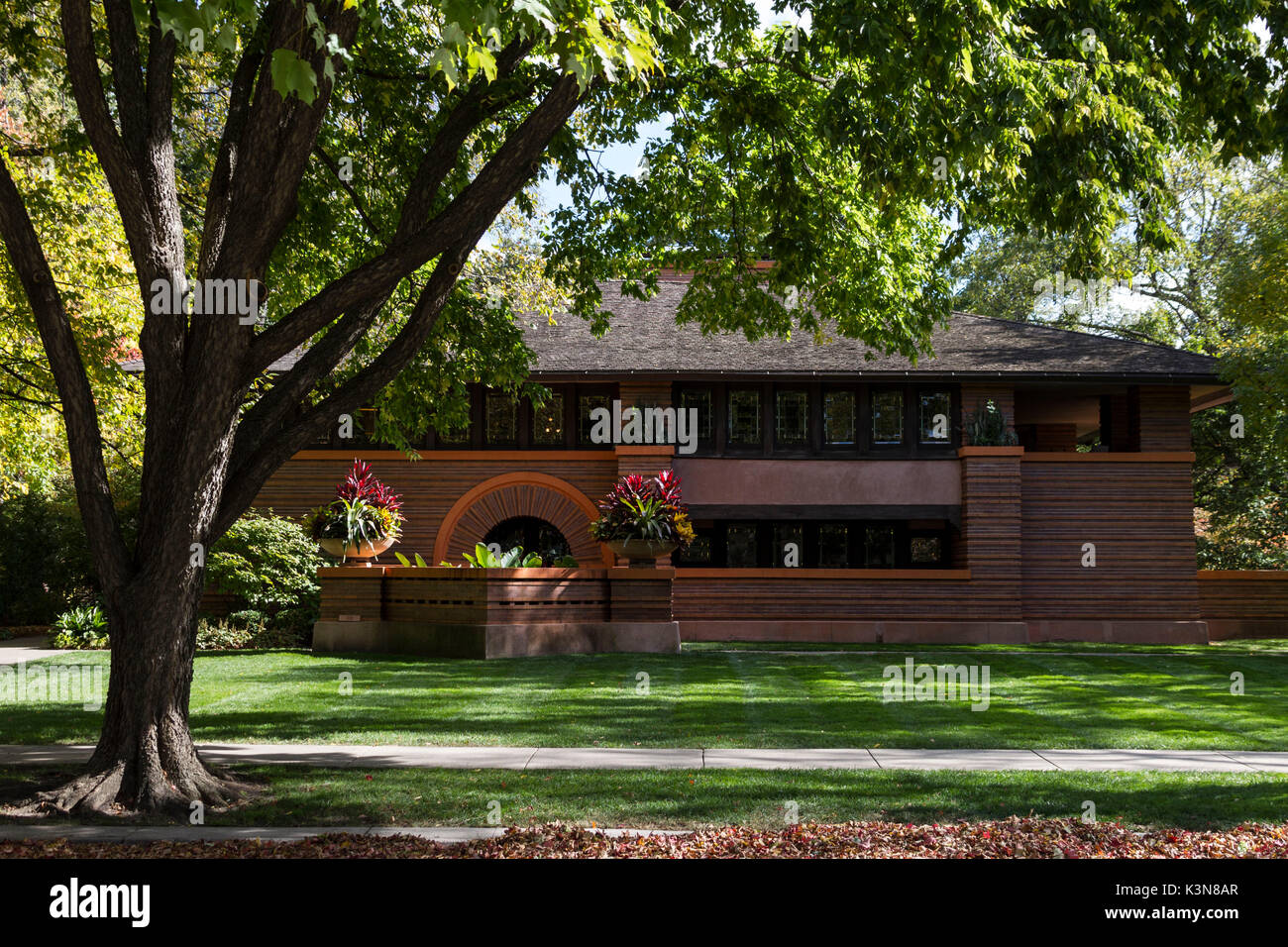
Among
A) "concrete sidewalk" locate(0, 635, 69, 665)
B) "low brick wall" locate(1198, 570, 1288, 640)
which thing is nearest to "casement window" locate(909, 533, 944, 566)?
"low brick wall" locate(1198, 570, 1288, 640)

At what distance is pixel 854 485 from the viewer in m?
24.7

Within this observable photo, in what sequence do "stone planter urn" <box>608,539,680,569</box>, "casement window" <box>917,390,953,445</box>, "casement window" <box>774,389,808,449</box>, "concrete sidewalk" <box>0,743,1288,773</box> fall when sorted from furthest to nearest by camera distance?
"casement window" <box>774,389,808,449</box> → "casement window" <box>917,390,953,445</box> → "stone planter urn" <box>608,539,680,569</box> → "concrete sidewalk" <box>0,743,1288,773</box>

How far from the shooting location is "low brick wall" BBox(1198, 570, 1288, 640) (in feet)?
84.2

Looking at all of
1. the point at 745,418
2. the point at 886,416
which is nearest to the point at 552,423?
the point at 745,418

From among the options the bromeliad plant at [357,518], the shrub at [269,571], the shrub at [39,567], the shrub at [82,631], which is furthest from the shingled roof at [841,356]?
the shrub at [39,567]

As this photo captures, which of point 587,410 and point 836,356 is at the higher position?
point 836,356

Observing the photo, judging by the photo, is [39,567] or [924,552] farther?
[924,552]

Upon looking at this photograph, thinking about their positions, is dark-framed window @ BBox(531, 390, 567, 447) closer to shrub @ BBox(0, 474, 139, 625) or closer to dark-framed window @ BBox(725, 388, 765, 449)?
dark-framed window @ BBox(725, 388, 765, 449)

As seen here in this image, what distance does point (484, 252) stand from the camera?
23750mm

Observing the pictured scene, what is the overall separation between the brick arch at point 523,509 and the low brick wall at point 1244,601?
1451 centimetres

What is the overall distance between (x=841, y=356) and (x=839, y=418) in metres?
1.46

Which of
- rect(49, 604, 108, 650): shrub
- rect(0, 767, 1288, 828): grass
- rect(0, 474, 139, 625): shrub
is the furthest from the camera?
rect(0, 474, 139, 625): shrub

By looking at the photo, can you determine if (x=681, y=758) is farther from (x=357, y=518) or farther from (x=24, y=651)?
(x=24, y=651)

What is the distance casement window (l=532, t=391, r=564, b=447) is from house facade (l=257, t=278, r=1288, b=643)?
0.05 meters
